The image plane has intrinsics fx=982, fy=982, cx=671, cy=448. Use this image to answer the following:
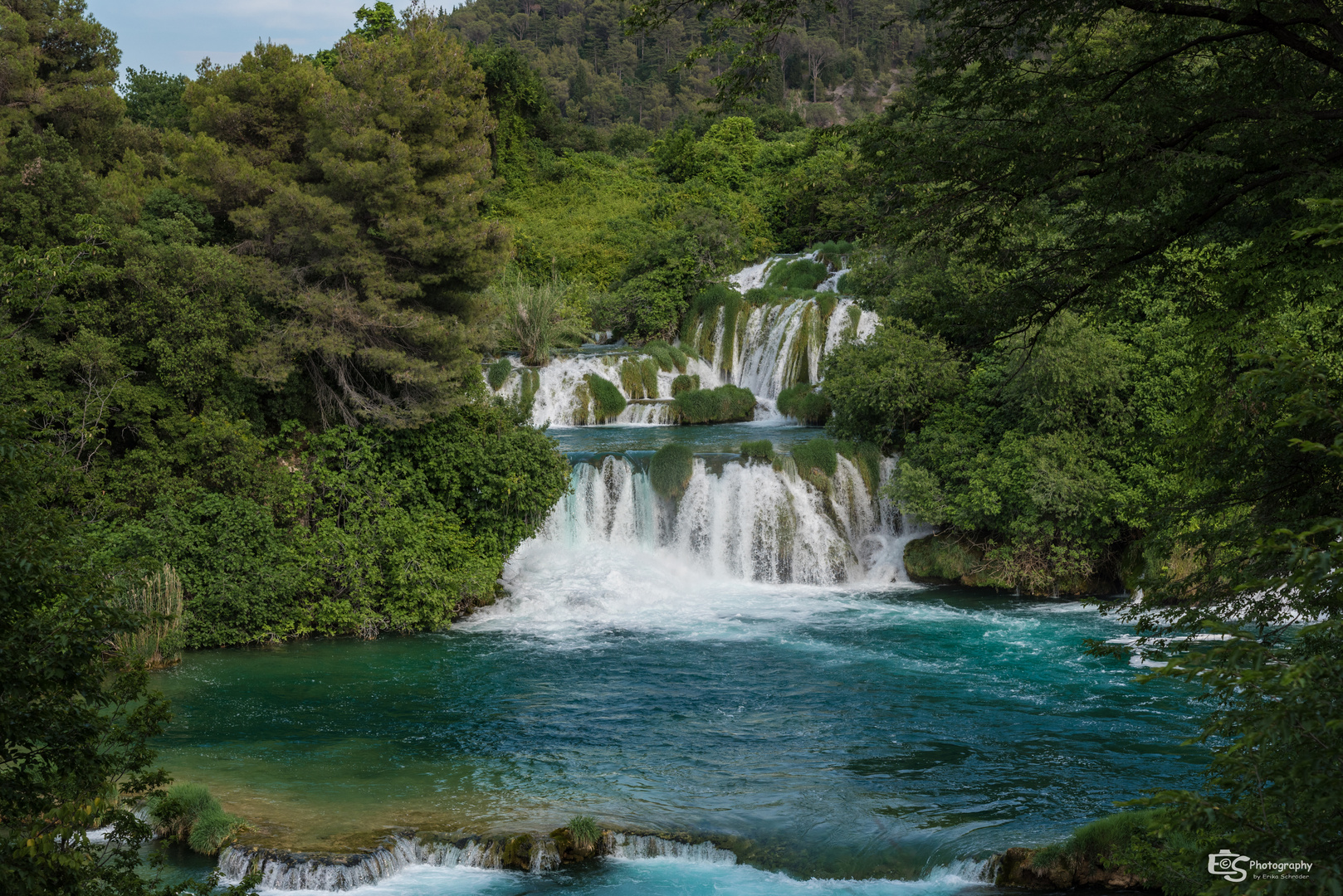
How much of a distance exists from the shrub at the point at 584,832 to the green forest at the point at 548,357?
3326 millimetres

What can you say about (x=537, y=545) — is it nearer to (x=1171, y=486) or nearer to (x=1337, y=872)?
(x=1171, y=486)

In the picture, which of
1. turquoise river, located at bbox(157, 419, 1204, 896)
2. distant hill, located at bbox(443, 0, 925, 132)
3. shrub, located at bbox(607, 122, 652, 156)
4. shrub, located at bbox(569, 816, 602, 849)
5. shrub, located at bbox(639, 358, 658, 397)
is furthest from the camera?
distant hill, located at bbox(443, 0, 925, 132)

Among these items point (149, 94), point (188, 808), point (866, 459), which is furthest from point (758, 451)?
point (149, 94)

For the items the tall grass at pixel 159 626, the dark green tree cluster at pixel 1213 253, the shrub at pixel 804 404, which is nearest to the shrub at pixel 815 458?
the shrub at pixel 804 404

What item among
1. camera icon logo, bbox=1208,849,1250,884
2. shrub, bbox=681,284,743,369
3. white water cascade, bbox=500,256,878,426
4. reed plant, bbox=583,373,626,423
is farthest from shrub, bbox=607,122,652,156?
camera icon logo, bbox=1208,849,1250,884

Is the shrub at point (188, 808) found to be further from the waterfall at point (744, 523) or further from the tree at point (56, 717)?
the waterfall at point (744, 523)

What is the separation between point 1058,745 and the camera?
10.4 metres

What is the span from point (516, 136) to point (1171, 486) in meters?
37.9

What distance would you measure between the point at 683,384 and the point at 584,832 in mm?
18888

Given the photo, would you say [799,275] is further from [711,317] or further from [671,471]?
[671,471]

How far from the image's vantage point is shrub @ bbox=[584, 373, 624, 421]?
24953 mm

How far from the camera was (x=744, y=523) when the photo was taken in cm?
1794

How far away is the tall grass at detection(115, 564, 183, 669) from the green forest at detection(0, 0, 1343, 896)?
0.27 ft

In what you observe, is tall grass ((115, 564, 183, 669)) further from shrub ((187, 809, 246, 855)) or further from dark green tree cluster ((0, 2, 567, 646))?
shrub ((187, 809, 246, 855))
